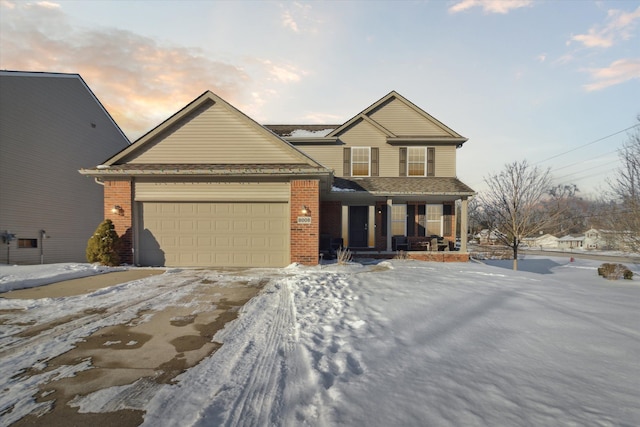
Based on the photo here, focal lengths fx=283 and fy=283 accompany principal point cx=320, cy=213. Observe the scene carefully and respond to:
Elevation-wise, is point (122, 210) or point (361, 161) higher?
point (361, 161)

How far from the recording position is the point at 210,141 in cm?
1070

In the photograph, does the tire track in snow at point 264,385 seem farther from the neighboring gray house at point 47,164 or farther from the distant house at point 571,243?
the distant house at point 571,243

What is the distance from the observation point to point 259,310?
16.2 feet

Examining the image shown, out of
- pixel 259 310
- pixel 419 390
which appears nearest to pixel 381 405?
pixel 419 390

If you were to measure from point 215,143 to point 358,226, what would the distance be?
8.07 m

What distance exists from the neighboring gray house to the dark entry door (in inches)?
603

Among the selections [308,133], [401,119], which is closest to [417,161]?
[401,119]

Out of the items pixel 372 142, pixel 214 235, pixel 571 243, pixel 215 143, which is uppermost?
pixel 372 142

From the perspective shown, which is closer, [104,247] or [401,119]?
[104,247]

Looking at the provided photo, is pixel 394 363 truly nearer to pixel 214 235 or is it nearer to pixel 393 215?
pixel 214 235

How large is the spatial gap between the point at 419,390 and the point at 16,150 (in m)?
18.7

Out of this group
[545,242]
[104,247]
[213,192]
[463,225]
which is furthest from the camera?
[545,242]

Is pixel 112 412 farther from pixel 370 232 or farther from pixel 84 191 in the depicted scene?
pixel 84 191

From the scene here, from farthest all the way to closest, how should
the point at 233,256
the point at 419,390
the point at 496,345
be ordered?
the point at 233,256, the point at 496,345, the point at 419,390
